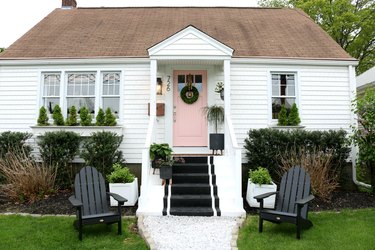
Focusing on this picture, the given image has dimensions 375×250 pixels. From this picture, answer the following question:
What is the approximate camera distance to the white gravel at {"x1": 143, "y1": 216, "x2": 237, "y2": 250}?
3.92 metres

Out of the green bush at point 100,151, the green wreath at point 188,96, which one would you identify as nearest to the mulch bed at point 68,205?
the green bush at point 100,151

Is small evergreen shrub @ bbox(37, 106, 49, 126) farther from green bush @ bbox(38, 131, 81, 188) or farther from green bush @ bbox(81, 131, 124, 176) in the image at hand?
green bush @ bbox(81, 131, 124, 176)

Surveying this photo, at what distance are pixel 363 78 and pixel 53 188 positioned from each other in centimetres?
1361

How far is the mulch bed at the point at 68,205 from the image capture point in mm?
5598

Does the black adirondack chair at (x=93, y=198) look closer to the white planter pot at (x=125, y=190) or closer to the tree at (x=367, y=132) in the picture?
the white planter pot at (x=125, y=190)

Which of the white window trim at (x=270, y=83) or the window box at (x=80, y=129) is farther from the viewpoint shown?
the white window trim at (x=270, y=83)

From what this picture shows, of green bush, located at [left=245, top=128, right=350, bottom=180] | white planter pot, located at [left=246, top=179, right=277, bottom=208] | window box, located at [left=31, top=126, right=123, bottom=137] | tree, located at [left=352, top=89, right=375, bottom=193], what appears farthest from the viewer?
window box, located at [left=31, top=126, right=123, bottom=137]

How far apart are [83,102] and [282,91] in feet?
20.0

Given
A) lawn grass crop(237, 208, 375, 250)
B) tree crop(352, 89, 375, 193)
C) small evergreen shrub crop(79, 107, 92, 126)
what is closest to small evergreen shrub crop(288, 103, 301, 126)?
tree crop(352, 89, 375, 193)

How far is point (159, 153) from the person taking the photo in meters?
5.95

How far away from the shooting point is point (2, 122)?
786 cm

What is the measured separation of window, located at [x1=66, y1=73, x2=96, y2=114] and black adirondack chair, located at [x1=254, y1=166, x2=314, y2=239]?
573 cm

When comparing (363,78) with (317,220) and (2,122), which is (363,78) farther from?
(2,122)

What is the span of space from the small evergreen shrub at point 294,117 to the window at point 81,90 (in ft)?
19.2
